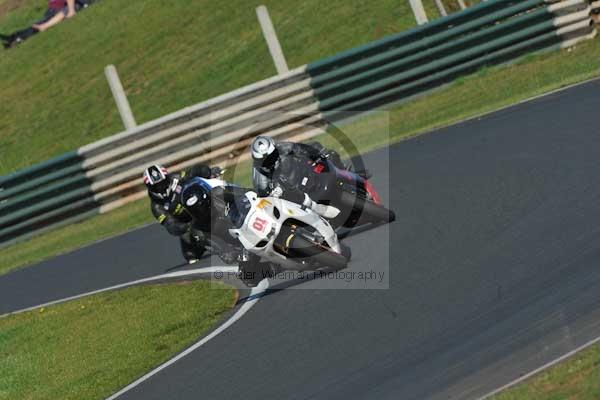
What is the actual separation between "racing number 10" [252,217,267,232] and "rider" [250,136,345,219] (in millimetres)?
362

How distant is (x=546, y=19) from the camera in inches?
695

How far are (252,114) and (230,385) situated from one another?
31.9 ft

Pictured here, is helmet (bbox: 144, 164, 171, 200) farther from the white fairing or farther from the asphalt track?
the white fairing

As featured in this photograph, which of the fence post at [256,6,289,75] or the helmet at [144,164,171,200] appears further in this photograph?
the fence post at [256,6,289,75]

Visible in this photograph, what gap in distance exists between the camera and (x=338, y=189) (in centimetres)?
1158

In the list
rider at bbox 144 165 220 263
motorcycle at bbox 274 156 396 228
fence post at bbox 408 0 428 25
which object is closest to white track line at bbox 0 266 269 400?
rider at bbox 144 165 220 263

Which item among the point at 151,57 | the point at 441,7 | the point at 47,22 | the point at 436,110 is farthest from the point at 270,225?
the point at 47,22

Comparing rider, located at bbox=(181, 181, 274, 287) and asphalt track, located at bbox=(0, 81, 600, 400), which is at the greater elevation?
rider, located at bbox=(181, 181, 274, 287)

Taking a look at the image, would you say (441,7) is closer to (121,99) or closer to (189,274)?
(121,99)

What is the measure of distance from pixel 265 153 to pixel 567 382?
16.5ft

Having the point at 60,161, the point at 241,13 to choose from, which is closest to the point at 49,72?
the point at 241,13

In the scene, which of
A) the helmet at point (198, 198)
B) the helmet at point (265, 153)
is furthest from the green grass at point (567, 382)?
the helmet at point (198, 198)

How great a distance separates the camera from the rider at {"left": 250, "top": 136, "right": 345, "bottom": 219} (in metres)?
10.9

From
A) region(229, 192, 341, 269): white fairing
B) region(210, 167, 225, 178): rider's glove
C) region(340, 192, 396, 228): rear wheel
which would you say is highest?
region(210, 167, 225, 178): rider's glove
